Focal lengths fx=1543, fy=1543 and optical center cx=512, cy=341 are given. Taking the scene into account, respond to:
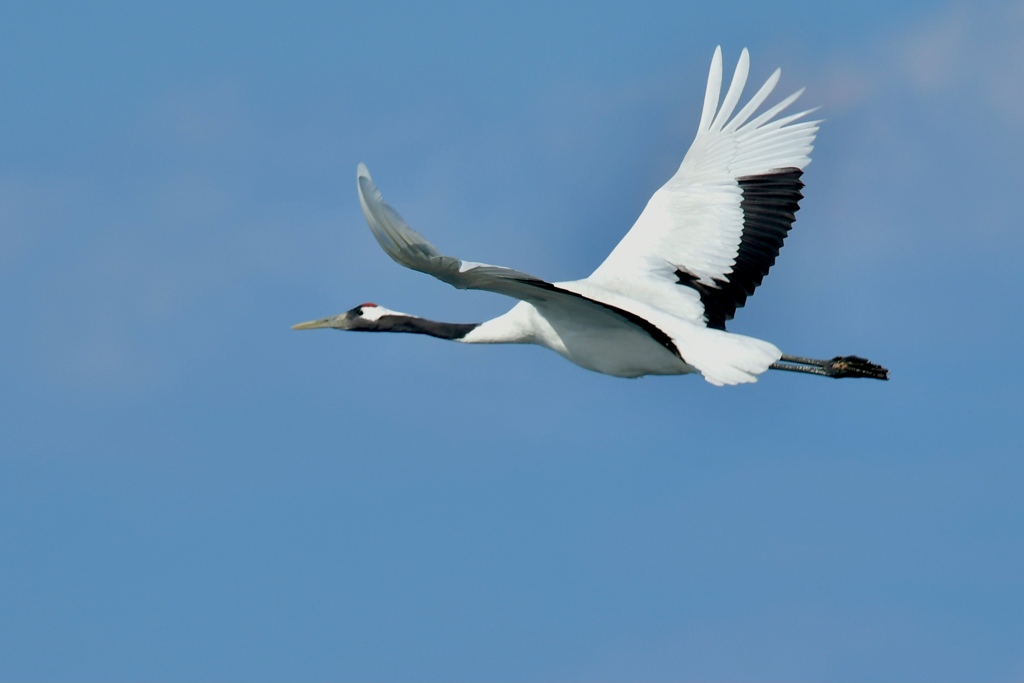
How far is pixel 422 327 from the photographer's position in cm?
1667

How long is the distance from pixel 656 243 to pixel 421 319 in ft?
8.74

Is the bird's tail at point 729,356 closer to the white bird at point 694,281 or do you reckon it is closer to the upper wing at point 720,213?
the white bird at point 694,281

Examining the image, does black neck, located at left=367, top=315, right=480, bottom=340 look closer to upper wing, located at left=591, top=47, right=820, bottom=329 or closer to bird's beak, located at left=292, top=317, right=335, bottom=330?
bird's beak, located at left=292, top=317, right=335, bottom=330

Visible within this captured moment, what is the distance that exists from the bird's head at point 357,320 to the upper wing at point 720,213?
98.8 inches

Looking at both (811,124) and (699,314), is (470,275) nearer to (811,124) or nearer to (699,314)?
(699,314)

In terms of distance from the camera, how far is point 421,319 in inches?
658

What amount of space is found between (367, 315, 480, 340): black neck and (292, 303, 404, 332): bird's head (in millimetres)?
36

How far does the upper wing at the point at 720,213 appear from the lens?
52.8 ft

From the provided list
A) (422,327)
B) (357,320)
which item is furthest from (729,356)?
(357,320)

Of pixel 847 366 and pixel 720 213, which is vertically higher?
pixel 720 213

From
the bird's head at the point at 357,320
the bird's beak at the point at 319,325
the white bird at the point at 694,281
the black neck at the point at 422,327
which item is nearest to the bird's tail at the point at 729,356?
the white bird at the point at 694,281

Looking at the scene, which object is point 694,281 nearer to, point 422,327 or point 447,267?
point 422,327

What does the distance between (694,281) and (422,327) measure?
2.96 meters

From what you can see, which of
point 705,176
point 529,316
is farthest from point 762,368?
point 705,176
